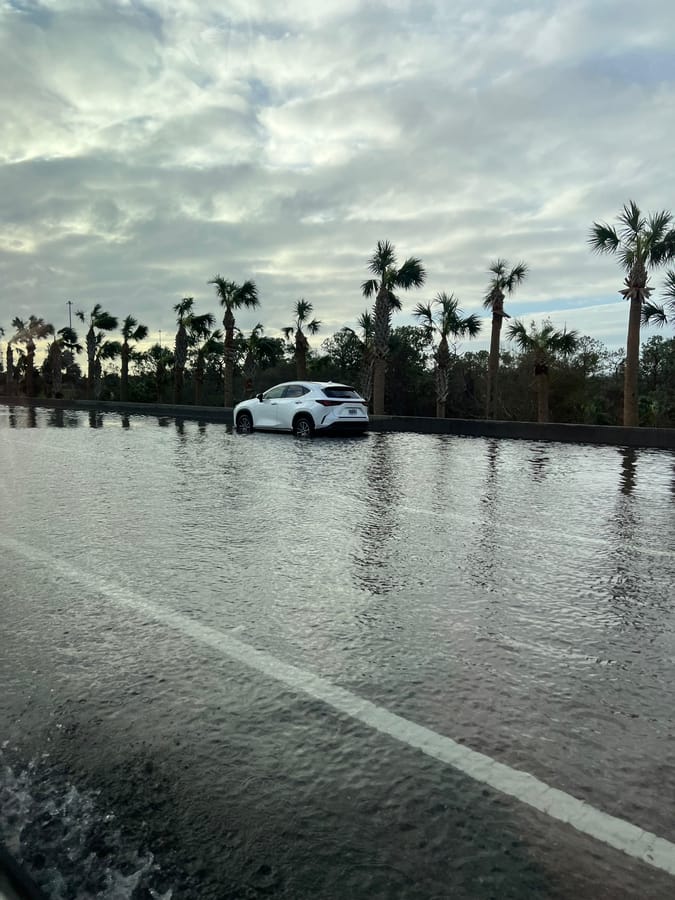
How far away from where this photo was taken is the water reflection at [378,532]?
5441mm

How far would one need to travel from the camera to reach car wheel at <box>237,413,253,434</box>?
22094 millimetres

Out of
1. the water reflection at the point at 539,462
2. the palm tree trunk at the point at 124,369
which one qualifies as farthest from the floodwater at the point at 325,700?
the palm tree trunk at the point at 124,369

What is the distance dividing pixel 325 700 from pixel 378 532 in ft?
13.1

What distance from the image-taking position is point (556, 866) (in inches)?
86.0

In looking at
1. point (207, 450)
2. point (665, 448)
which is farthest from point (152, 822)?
point (665, 448)

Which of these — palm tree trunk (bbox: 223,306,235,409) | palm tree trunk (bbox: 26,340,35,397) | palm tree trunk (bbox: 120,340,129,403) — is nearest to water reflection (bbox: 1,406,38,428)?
palm tree trunk (bbox: 223,306,235,409)

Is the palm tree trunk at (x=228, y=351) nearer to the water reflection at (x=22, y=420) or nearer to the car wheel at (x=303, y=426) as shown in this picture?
the water reflection at (x=22, y=420)

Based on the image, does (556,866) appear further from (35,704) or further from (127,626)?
(127,626)

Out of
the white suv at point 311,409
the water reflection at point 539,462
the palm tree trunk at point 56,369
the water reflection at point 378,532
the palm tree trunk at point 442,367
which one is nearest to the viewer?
the water reflection at point 378,532

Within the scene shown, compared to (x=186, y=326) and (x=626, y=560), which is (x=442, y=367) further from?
(x=626, y=560)

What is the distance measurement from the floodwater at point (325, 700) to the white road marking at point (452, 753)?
3 cm

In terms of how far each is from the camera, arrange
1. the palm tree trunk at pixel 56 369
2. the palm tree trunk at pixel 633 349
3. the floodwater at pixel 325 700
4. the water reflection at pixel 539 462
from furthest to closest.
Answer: the palm tree trunk at pixel 56 369 → the palm tree trunk at pixel 633 349 → the water reflection at pixel 539 462 → the floodwater at pixel 325 700

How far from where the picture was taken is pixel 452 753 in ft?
9.29

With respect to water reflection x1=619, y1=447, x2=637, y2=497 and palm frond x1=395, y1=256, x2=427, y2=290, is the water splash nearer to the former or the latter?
water reflection x1=619, y1=447, x2=637, y2=497
